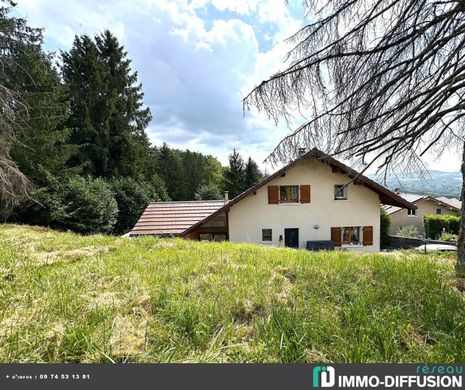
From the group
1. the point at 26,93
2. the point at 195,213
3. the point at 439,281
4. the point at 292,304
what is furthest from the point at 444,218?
the point at 26,93

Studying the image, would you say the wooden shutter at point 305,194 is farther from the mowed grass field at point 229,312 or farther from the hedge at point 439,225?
the hedge at point 439,225

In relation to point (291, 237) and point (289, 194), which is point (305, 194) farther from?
point (291, 237)

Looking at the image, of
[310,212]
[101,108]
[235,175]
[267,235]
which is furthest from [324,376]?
[235,175]

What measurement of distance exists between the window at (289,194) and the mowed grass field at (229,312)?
10763 mm

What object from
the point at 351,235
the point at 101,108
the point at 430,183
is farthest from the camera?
the point at 101,108

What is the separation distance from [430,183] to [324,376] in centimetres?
330

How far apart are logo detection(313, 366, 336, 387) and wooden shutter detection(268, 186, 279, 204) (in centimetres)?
1269

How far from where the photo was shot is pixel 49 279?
9.40 feet

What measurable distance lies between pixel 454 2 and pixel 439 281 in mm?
3225

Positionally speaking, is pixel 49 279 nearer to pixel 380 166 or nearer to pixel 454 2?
pixel 380 166

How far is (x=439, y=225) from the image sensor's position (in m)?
24.4

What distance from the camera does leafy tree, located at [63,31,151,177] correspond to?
21172 millimetres

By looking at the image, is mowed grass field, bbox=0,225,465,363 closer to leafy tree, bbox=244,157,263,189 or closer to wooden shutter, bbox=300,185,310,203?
wooden shutter, bbox=300,185,310,203

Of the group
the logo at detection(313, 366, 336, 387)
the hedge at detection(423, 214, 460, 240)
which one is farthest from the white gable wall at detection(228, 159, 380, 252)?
the hedge at detection(423, 214, 460, 240)
